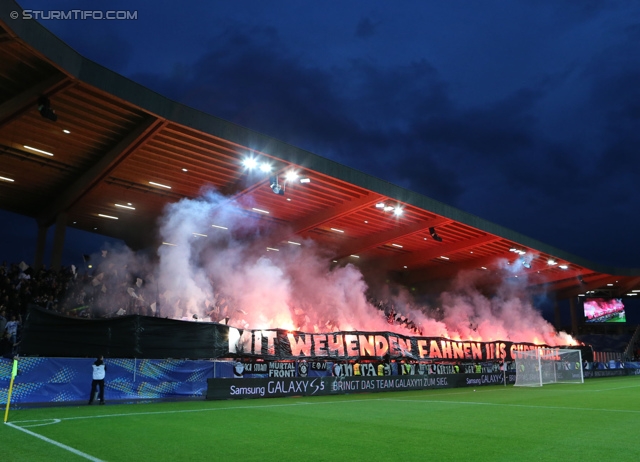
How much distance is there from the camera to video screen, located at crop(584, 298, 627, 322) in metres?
55.1

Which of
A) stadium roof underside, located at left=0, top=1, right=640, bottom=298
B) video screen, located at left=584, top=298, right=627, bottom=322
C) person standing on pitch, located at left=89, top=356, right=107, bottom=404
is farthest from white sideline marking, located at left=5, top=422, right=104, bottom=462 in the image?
video screen, located at left=584, top=298, right=627, bottom=322

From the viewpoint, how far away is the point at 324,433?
28.5 feet

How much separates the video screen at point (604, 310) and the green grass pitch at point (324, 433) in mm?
48282

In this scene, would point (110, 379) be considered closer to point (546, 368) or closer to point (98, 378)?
point (98, 378)

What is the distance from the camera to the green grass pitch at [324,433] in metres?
6.62

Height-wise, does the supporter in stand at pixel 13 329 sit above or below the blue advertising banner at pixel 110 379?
Result: above

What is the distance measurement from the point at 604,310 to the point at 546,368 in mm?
33428

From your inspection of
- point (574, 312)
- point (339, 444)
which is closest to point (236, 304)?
point (339, 444)

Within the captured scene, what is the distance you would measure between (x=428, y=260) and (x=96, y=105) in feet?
89.2

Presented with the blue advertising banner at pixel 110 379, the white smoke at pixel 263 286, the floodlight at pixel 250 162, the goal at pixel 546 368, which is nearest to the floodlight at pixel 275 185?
the floodlight at pixel 250 162

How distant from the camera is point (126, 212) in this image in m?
27.2

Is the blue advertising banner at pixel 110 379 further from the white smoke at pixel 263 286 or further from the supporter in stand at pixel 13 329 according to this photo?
the white smoke at pixel 263 286

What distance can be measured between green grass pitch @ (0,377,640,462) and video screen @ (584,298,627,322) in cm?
4828

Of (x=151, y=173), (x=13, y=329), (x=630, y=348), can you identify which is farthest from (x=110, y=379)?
(x=630, y=348)
